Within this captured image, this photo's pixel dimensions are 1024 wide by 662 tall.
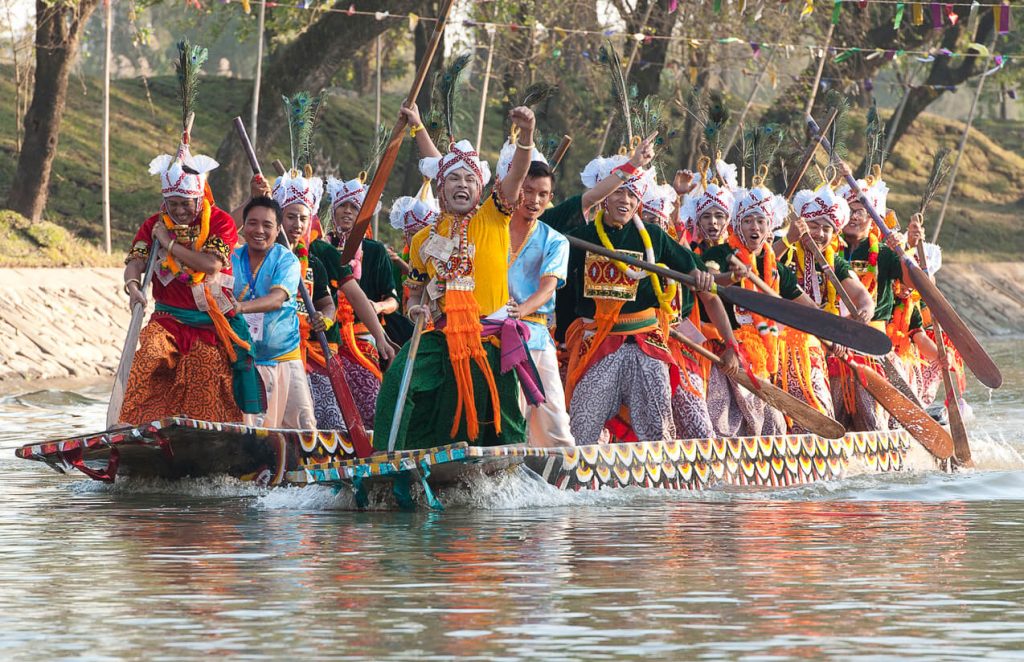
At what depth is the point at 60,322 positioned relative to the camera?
20422mm

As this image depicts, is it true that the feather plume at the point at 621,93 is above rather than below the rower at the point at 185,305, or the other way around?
above

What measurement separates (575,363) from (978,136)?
33.4m

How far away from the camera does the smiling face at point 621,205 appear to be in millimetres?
10055

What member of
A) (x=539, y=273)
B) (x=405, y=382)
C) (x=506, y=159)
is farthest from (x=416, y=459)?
(x=506, y=159)

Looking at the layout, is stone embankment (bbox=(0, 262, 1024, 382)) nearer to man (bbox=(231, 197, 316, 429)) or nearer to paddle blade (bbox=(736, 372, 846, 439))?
man (bbox=(231, 197, 316, 429))

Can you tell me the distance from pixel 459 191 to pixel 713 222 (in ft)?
8.37

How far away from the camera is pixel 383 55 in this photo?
1300 inches

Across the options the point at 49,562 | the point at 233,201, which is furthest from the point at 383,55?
the point at 49,562

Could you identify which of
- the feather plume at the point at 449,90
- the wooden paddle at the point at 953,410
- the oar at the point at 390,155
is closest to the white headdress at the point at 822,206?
the wooden paddle at the point at 953,410

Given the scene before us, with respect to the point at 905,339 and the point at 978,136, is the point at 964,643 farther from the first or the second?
the point at 978,136

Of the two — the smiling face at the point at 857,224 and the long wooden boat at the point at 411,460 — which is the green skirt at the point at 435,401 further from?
the smiling face at the point at 857,224

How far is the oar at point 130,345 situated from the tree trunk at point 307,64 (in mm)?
11700

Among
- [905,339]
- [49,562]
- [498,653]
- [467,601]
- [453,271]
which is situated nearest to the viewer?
[498,653]

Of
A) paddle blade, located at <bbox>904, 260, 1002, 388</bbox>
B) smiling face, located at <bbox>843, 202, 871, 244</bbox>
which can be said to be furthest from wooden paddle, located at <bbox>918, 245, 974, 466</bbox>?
smiling face, located at <bbox>843, 202, 871, 244</bbox>
